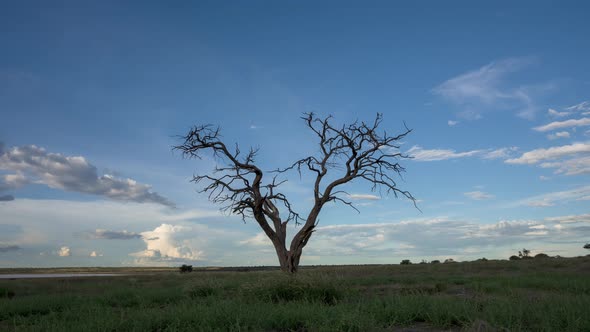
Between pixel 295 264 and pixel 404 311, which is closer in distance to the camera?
pixel 404 311

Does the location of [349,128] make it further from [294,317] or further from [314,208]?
[294,317]

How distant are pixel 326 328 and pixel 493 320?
7.36 feet

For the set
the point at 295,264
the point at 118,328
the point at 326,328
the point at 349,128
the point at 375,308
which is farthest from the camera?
the point at 349,128

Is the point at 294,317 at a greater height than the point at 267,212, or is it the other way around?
the point at 267,212

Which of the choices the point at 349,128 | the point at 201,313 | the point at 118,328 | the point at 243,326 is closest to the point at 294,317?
the point at 243,326

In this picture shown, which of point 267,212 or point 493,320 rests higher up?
point 267,212

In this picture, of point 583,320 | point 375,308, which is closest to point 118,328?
point 375,308

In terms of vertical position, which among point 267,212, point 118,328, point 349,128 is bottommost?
point 118,328

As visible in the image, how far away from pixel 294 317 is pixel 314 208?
38.5 ft

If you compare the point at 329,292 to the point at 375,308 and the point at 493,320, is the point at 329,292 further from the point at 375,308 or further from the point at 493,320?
the point at 493,320

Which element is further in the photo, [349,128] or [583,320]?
[349,128]

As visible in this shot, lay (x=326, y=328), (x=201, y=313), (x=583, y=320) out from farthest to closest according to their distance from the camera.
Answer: (x=201, y=313) → (x=583, y=320) → (x=326, y=328)

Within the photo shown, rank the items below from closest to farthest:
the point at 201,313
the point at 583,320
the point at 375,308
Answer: the point at 583,320 → the point at 201,313 → the point at 375,308

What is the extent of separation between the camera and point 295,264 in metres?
18.2
